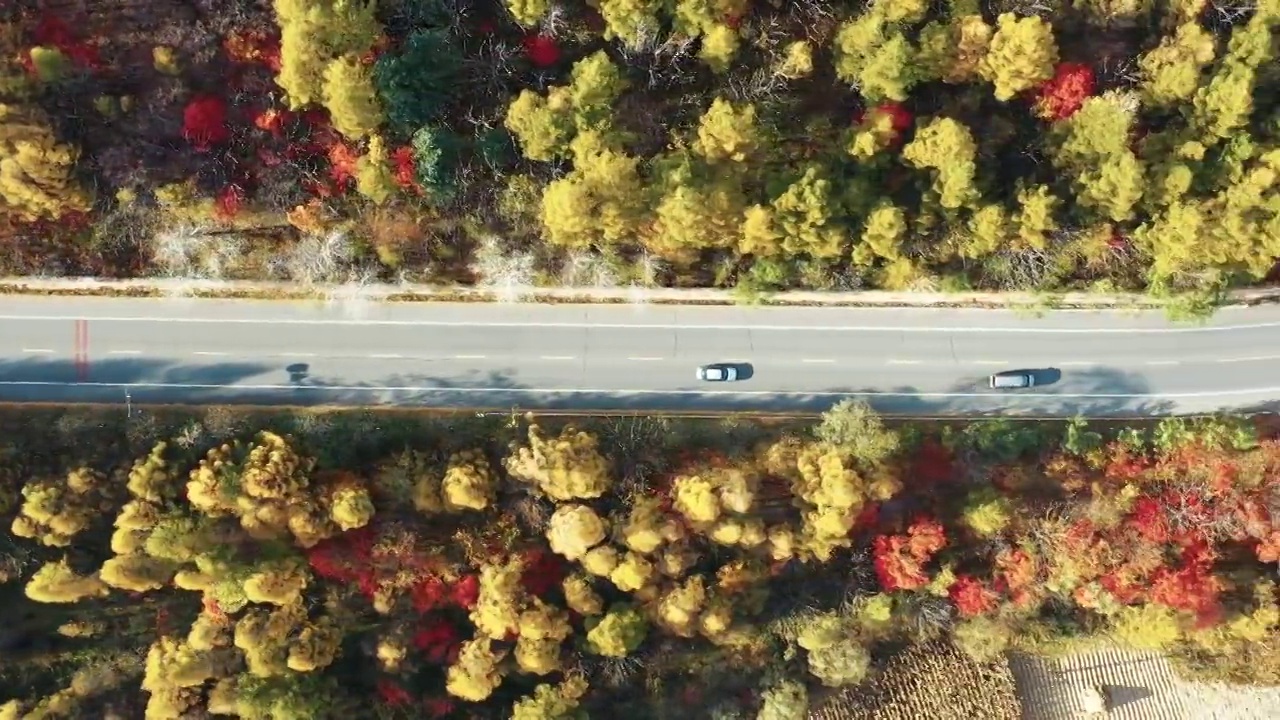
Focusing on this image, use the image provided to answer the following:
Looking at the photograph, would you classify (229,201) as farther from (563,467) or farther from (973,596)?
(973,596)

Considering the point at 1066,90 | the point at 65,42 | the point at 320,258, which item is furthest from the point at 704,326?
the point at 65,42

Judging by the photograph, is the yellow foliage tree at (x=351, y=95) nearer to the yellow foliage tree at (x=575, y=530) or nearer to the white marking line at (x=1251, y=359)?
the yellow foliage tree at (x=575, y=530)

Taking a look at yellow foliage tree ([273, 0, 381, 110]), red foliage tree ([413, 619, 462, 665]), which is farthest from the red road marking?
red foliage tree ([413, 619, 462, 665])

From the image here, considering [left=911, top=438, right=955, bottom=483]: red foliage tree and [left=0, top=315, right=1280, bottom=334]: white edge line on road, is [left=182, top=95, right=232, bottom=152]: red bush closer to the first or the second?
[left=0, top=315, right=1280, bottom=334]: white edge line on road

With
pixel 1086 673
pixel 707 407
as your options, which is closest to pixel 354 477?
pixel 707 407

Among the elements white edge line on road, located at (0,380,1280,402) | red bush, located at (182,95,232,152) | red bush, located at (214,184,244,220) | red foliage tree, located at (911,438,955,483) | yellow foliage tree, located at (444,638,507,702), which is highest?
red bush, located at (182,95,232,152)
